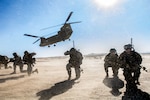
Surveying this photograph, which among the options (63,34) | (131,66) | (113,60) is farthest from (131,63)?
(63,34)

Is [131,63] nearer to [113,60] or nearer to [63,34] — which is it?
[113,60]

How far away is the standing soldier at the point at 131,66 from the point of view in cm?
1105

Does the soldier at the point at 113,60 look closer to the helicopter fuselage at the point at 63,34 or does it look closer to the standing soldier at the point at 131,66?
the standing soldier at the point at 131,66

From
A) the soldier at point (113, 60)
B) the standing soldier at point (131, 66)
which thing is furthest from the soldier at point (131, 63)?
the soldier at point (113, 60)

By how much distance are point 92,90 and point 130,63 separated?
8.96 ft

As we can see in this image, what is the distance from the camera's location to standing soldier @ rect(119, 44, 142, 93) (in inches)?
435

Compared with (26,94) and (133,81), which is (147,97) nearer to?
(133,81)

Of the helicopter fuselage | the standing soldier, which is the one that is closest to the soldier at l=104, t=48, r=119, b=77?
the standing soldier

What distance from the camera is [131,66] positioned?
11.1 meters

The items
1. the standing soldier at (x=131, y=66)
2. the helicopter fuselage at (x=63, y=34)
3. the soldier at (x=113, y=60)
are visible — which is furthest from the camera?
the helicopter fuselage at (x=63, y=34)

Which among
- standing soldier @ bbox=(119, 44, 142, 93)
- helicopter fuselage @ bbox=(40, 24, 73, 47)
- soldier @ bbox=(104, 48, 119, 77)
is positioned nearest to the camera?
standing soldier @ bbox=(119, 44, 142, 93)

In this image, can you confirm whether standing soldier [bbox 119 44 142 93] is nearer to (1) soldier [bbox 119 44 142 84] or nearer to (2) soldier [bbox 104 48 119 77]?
(1) soldier [bbox 119 44 142 84]

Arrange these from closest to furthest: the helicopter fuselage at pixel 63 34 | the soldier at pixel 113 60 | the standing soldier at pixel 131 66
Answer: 1. the standing soldier at pixel 131 66
2. the soldier at pixel 113 60
3. the helicopter fuselage at pixel 63 34

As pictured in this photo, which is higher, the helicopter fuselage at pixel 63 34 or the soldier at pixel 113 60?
the helicopter fuselage at pixel 63 34
